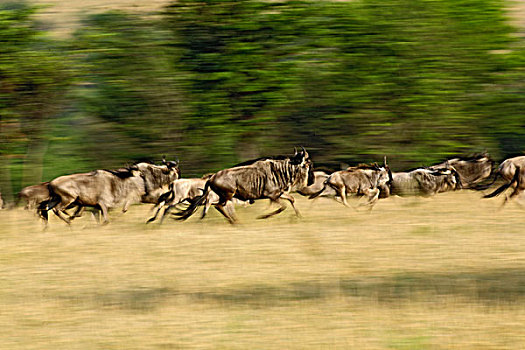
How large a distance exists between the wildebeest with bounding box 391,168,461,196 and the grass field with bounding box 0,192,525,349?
1503mm

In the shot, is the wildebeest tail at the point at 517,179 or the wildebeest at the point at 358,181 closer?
the wildebeest tail at the point at 517,179

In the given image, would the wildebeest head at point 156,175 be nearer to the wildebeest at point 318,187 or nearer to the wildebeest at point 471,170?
the wildebeest at point 318,187

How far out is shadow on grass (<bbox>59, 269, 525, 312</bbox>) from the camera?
319 inches

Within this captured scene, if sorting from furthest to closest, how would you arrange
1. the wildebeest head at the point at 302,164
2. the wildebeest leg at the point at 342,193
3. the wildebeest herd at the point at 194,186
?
1. the wildebeest leg at the point at 342,193
2. the wildebeest head at the point at 302,164
3. the wildebeest herd at the point at 194,186

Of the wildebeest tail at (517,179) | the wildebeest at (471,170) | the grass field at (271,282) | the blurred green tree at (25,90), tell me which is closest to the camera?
the grass field at (271,282)

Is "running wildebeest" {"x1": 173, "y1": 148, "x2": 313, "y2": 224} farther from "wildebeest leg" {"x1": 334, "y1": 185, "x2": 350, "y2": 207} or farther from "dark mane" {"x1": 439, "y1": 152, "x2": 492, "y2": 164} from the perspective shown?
"dark mane" {"x1": 439, "y1": 152, "x2": 492, "y2": 164}

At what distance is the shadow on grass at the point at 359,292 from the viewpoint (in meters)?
8.09

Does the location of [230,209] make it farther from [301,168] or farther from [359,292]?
[359,292]

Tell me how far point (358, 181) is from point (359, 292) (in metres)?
6.91

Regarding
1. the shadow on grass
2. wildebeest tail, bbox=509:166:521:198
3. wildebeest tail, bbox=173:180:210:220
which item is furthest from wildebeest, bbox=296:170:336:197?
the shadow on grass

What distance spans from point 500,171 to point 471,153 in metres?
3.02

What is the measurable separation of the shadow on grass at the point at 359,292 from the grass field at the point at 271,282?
0.06 feet

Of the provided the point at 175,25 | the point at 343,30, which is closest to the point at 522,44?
the point at 343,30

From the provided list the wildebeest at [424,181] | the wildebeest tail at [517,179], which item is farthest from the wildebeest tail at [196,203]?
the wildebeest tail at [517,179]
